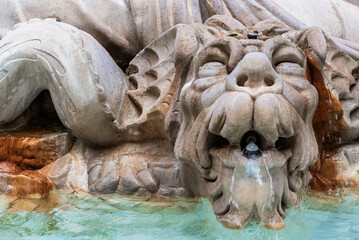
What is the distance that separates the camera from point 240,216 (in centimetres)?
172

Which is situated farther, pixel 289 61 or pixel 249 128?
pixel 289 61

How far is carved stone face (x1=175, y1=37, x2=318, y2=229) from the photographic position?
1.67 meters

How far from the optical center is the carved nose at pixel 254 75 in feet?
5.64

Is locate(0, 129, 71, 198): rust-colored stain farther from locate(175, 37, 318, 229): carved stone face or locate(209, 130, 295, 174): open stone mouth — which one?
locate(209, 130, 295, 174): open stone mouth

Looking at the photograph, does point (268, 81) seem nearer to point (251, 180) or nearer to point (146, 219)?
point (251, 180)

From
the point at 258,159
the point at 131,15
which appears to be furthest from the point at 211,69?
the point at 131,15

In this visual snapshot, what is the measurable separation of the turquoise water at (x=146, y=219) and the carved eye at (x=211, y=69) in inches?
24.0

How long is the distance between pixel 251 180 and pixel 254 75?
0.43 m

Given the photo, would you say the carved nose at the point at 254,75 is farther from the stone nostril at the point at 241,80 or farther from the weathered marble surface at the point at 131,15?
the weathered marble surface at the point at 131,15

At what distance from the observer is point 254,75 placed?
1734 millimetres

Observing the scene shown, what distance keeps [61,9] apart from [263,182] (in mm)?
1830

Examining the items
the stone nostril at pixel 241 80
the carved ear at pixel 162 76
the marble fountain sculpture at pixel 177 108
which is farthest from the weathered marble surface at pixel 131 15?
the stone nostril at pixel 241 80

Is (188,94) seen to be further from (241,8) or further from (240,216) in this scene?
(241,8)

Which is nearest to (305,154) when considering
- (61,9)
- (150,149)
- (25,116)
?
(150,149)
